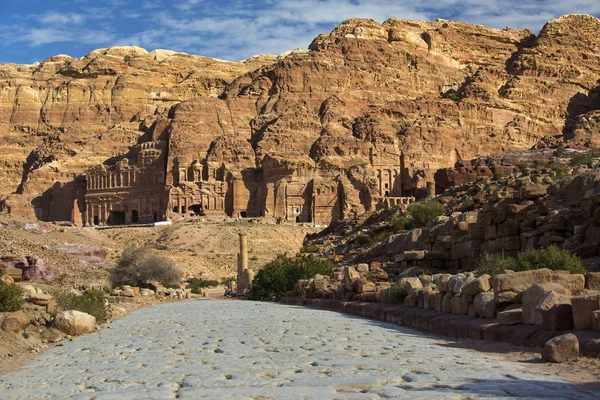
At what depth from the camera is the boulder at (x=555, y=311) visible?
971 cm

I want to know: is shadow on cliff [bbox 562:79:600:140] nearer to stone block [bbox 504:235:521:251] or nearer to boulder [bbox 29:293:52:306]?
stone block [bbox 504:235:521:251]

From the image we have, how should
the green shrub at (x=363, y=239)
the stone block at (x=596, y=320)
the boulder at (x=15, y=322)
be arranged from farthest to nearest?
the green shrub at (x=363, y=239), the boulder at (x=15, y=322), the stone block at (x=596, y=320)

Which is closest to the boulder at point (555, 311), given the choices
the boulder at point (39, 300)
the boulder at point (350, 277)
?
the boulder at point (350, 277)

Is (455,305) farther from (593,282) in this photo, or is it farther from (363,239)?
(363,239)

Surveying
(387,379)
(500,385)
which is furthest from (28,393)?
(500,385)

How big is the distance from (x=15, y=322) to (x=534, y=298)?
8.75 metres

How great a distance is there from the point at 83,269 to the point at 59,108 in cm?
8848

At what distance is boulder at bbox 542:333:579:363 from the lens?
346 inches

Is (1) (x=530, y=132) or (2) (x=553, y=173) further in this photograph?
(1) (x=530, y=132)

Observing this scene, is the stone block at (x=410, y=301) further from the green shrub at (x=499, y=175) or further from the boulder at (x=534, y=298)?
the green shrub at (x=499, y=175)

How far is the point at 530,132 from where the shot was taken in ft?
331

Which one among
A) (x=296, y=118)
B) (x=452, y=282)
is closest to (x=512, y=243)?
(x=452, y=282)

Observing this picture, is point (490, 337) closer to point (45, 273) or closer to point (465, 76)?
point (45, 273)

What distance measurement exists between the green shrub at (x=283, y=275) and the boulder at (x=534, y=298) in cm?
2002
